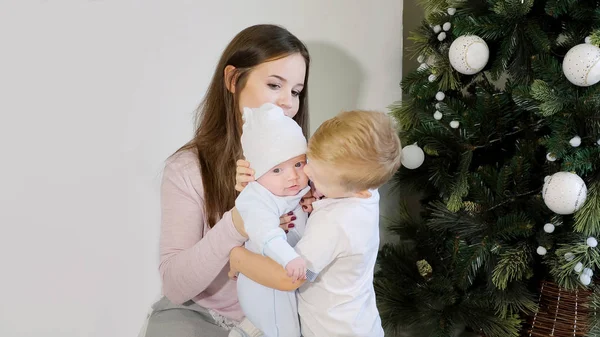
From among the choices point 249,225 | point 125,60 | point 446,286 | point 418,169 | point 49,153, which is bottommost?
point 446,286

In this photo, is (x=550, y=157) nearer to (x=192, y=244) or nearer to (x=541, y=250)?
(x=541, y=250)

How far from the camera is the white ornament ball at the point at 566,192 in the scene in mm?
1465

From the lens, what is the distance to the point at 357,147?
1.11 metres

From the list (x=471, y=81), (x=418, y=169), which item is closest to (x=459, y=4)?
(x=471, y=81)

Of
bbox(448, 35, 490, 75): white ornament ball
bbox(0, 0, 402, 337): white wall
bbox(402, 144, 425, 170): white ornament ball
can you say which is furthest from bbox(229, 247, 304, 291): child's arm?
bbox(448, 35, 490, 75): white ornament ball

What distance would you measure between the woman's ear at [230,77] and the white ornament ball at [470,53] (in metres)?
0.67

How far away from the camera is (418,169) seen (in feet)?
6.37

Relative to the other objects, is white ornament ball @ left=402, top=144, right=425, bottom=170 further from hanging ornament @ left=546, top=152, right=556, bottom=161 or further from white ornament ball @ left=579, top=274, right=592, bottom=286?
white ornament ball @ left=579, top=274, right=592, bottom=286

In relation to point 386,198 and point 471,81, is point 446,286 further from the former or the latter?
point 471,81

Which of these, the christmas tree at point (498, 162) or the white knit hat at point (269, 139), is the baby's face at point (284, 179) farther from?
the christmas tree at point (498, 162)

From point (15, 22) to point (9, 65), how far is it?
12cm

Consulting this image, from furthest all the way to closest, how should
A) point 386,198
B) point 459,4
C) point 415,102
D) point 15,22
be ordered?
1. point 386,198
2. point 415,102
3. point 459,4
4. point 15,22

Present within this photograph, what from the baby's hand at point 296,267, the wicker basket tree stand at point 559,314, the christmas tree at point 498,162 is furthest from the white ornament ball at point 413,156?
the baby's hand at point 296,267

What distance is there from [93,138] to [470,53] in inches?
44.8
